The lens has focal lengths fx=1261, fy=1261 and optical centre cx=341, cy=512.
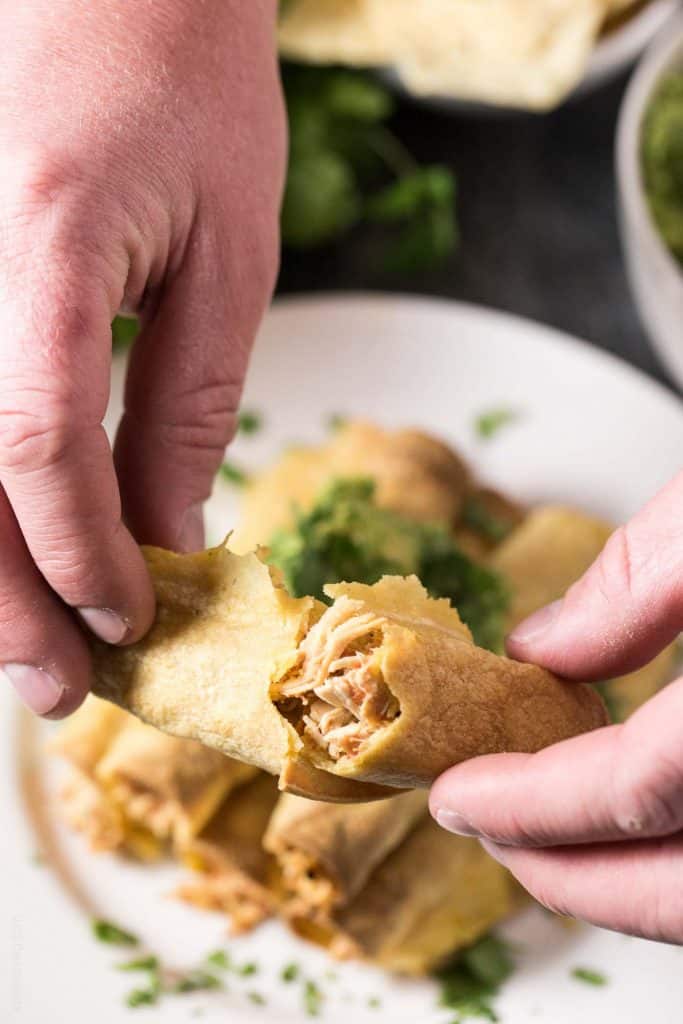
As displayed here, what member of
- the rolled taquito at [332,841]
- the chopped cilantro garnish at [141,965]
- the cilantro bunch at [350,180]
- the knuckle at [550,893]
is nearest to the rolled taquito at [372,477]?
the rolled taquito at [332,841]

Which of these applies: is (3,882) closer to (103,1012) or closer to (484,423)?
(103,1012)

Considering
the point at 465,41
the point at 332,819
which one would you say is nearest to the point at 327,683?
the point at 332,819

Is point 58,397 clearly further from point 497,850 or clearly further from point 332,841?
point 332,841

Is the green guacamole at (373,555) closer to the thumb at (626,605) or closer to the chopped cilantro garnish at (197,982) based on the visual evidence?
the thumb at (626,605)

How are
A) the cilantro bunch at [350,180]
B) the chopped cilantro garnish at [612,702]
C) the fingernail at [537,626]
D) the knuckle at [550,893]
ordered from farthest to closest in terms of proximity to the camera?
the cilantro bunch at [350,180], the chopped cilantro garnish at [612,702], the fingernail at [537,626], the knuckle at [550,893]

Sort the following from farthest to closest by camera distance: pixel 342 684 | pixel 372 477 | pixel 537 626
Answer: pixel 372 477
pixel 537 626
pixel 342 684

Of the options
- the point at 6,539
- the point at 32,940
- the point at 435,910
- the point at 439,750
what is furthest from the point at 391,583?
the point at 32,940
